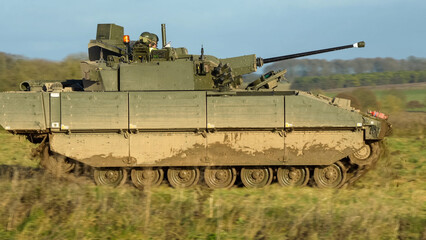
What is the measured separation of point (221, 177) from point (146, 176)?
1.96 meters

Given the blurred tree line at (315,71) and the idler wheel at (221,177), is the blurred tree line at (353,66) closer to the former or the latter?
the blurred tree line at (315,71)

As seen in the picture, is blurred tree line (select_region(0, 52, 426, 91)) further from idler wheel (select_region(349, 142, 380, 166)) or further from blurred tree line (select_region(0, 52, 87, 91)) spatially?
idler wheel (select_region(349, 142, 380, 166))

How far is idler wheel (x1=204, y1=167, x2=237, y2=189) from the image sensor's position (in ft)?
47.4

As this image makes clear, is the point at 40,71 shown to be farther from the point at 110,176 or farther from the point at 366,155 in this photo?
the point at 366,155

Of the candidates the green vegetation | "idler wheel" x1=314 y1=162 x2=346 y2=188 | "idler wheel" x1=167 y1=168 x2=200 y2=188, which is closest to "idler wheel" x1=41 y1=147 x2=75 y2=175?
"idler wheel" x1=167 y1=168 x2=200 y2=188

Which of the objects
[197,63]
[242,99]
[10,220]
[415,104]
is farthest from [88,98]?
[415,104]

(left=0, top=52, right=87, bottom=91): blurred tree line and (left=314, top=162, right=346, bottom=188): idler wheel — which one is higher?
(left=0, top=52, right=87, bottom=91): blurred tree line

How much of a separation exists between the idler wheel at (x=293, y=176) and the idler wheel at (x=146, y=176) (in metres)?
3.12

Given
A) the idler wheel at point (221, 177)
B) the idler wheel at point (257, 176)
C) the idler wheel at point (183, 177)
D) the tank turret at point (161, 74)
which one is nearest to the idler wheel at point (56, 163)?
the tank turret at point (161, 74)

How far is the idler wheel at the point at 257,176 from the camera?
14.4 meters

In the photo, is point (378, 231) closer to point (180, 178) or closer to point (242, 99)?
point (242, 99)

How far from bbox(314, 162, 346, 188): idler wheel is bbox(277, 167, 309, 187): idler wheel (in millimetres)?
291

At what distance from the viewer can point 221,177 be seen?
14.4m

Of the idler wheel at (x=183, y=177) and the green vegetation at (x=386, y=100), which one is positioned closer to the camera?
the idler wheel at (x=183, y=177)
